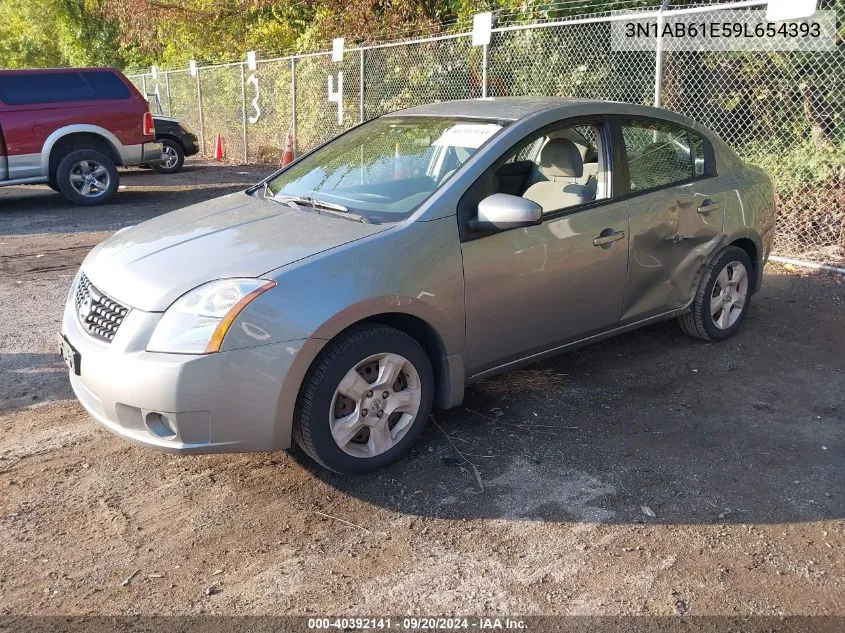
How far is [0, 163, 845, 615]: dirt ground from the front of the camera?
2.91 m

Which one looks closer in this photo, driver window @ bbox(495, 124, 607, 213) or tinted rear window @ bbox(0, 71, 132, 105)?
driver window @ bbox(495, 124, 607, 213)

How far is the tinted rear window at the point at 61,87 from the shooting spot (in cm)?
1091

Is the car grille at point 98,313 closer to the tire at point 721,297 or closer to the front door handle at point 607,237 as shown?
the front door handle at point 607,237

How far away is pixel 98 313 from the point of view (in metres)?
3.53

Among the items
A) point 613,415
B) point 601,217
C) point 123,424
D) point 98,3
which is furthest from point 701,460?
point 98,3

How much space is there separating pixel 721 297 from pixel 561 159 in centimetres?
171

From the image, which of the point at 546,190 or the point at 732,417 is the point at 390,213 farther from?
the point at 732,417

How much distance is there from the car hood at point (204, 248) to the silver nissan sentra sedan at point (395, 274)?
0.04ft

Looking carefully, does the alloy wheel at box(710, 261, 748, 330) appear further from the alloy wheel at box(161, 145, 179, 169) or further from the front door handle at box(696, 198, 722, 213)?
the alloy wheel at box(161, 145, 179, 169)

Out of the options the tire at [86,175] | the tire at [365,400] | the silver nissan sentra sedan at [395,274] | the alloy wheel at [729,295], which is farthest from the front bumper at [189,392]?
the tire at [86,175]

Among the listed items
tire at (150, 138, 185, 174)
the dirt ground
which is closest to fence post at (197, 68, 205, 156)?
tire at (150, 138, 185, 174)

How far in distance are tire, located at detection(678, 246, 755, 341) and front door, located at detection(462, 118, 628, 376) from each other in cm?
95

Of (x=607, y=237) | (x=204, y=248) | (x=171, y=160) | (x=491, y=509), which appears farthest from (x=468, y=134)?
(x=171, y=160)

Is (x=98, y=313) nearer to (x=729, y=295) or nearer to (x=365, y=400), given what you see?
(x=365, y=400)
